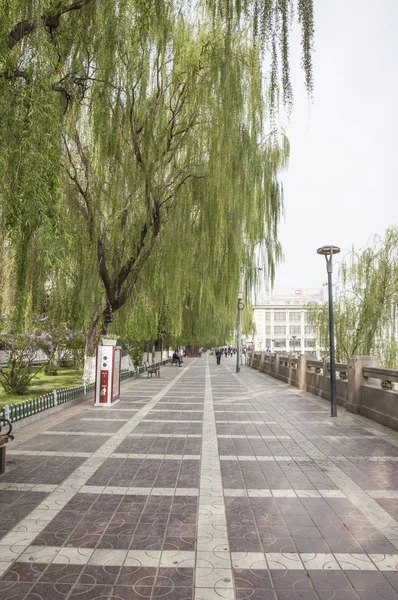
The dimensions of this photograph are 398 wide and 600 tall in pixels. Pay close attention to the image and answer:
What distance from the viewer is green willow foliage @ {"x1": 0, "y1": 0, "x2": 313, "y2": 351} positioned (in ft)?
16.8

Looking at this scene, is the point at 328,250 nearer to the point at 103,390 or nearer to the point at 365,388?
the point at 365,388

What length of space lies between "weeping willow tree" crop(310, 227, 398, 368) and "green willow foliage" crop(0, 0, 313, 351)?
4.69 metres

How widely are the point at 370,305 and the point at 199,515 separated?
16.1 metres

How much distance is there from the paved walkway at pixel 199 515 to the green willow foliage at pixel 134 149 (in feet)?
8.50

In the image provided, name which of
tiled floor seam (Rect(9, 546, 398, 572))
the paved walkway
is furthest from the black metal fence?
tiled floor seam (Rect(9, 546, 398, 572))

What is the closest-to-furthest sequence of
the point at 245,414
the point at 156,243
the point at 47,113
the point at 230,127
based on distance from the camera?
the point at 47,113 → the point at 230,127 → the point at 245,414 → the point at 156,243

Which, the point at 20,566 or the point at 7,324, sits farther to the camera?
the point at 7,324

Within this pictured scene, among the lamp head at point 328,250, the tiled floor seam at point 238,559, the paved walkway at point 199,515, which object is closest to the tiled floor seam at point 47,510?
the paved walkway at point 199,515

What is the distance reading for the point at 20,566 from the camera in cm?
342

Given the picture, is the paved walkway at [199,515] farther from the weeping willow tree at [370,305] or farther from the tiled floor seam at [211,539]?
the weeping willow tree at [370,305]

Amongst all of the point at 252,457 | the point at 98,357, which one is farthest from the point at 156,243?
the point at 252,457

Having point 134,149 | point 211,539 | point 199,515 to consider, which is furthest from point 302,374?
point 211,539

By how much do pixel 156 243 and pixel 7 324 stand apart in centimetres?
493

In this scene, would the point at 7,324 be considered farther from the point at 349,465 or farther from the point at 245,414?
Answer: the point at 349,465
